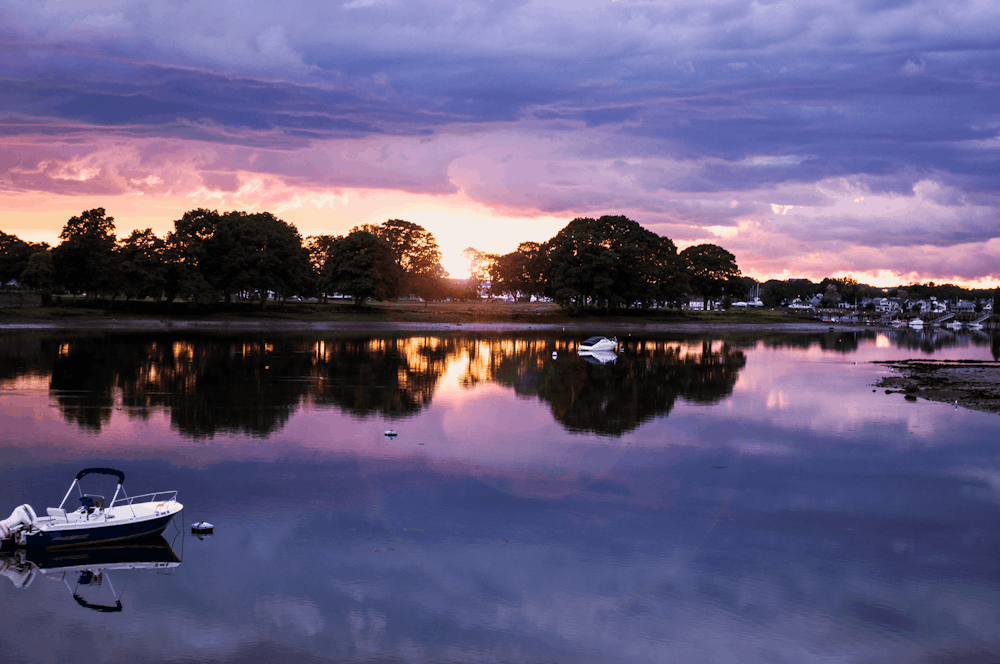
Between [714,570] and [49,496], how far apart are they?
68.4 ft

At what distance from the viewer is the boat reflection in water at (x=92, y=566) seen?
19006mm

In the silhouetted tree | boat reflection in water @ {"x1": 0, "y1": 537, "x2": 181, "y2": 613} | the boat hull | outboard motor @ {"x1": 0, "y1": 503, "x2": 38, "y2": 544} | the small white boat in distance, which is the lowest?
boat reflection in water @ {"x1": 0, "y1": 537, "x2": 181, "y2": 613}

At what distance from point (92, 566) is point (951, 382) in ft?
214

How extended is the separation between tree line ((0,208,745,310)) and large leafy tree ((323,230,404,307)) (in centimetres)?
21

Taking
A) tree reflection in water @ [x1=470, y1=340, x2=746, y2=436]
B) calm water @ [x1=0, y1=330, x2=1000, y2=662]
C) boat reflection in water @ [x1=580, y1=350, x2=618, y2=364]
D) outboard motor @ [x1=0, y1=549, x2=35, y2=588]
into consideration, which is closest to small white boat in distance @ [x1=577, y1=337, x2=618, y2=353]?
boat reflection in water @ [x1=580, y1=350, x2=618, y2=364]

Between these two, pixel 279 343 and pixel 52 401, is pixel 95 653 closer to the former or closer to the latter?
pixel 52 401

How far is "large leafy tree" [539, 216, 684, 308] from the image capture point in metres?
163

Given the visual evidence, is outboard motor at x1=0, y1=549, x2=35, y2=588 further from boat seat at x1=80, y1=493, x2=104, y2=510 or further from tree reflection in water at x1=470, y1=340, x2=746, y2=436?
tree reflection in water at x1=470, y1=340, x2=746, y2=436

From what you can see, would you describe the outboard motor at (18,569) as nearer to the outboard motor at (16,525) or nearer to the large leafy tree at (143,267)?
the outboard motor at (16,525)

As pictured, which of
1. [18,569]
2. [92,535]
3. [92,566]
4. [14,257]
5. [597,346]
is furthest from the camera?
[14,257]

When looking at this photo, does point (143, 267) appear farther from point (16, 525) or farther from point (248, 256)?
point (16, 525)

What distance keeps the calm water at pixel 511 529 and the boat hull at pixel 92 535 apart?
1.87 ft

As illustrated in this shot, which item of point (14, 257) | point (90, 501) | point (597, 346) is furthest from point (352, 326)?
point (90, 501)

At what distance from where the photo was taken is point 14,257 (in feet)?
537
